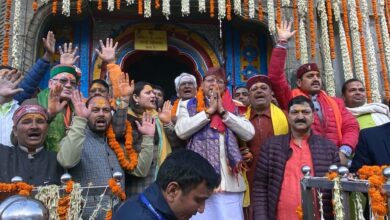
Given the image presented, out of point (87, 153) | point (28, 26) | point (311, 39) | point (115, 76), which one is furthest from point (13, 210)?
point (311, 39)

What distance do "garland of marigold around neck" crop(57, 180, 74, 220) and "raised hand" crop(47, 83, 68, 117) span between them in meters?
0.97

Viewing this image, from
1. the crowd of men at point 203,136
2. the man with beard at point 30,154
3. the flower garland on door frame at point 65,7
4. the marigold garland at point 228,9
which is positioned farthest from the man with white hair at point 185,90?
the flower garland on door frame at point 65,7

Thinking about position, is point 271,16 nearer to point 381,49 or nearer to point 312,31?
point 312,31

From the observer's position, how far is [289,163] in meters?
3.51

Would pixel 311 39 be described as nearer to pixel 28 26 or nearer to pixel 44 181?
pixel 28 26

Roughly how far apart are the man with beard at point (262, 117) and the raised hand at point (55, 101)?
5.43ft

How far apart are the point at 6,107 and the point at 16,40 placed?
2.47 m

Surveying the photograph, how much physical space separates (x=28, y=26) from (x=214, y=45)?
298cm

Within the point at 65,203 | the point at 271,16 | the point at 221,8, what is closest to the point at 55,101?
the point at 65,203

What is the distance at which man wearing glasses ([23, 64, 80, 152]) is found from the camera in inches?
148

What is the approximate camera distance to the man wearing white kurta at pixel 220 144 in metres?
3.72

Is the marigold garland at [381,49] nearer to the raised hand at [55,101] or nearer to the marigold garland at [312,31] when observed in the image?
the marigold garland at [312,31]

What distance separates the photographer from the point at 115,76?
16.2 ft

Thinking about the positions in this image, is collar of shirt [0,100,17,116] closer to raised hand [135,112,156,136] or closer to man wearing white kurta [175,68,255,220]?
raised hand [135,112,156,136]
